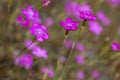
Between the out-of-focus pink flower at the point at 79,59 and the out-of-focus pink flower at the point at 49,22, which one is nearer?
the out-of-focus pink flower at the point at 79,59

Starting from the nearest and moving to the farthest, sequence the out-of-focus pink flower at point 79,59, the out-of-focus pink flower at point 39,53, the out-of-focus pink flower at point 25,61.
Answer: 1. the out-of-focus pink flower at point 39,53
2. the out-of-focus pink flower at point 25,61
3. the out-of-focus pink flower at point 79,59

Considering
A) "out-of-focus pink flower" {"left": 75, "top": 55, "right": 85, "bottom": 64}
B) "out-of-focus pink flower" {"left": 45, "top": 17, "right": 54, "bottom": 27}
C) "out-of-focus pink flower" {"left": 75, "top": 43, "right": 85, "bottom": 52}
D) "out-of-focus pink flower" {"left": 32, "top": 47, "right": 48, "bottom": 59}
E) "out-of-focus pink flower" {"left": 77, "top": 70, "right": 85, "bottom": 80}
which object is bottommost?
"out-of-focus pink flower" {"left": 77, "top": 70, "right": 85, "bottom": 80}

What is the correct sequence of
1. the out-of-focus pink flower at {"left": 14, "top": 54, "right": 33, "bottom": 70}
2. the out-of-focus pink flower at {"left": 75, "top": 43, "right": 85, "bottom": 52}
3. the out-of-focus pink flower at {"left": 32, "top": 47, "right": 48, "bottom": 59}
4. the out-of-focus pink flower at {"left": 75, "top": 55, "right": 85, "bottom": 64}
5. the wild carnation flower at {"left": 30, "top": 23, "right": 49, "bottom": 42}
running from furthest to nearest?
the out-of-focus pink flower at {"left": 75, "top": 43, "right": 85, "bottom": 52} < the out-of-focus pink flower at {"left": 75, "top": 55, "right": 85, "bottom": 64} < the out-of-focus pink flower at {"left": 14, "top": 54, "right": 33, "bottom": 70} < the out-of-focus pink flower at {"left": 32, "top": 47, "right": 48, "bottom": 59} < the wild carnation flower at {"left": 30, "top": 23, "right": 49, "bottom": 42}

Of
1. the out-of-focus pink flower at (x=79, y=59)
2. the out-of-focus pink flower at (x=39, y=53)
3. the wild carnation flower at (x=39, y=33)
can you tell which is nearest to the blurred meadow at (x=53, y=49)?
the out-of-focus pink flower at (x=79, y=59)

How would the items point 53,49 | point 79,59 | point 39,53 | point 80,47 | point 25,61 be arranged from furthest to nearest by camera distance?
point 53,49 → point 80,47 → point 79,59 → point 25,61 → point 39,53

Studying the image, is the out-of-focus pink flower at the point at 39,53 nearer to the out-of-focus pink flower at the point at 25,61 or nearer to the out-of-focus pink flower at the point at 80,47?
the out-of-focus pink flower at the point at 25,61

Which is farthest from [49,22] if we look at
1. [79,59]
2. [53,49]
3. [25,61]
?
[25,61]

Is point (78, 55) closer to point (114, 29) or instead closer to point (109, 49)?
point (109, 49)

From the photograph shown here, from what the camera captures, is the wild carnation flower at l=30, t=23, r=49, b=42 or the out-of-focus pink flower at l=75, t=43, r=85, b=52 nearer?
the wild carnation flower at l=30, t=23, r=49, b=42

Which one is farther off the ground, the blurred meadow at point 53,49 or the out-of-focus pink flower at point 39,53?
the out-of-focus pink flower at point 39,53

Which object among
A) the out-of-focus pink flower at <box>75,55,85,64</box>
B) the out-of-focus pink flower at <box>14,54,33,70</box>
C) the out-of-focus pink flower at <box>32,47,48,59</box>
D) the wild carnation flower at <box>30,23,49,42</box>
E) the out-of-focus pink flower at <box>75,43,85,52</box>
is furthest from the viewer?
the out-of-focus pink flower at <box>75,43,85,52</box>

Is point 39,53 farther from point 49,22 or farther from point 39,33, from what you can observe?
point 49,22

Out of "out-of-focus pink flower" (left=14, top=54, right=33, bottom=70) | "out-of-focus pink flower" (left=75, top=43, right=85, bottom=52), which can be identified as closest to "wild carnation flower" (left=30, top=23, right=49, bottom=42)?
"out-of-focus pink flower" (left=14, top=54, right=33, bottom=70)

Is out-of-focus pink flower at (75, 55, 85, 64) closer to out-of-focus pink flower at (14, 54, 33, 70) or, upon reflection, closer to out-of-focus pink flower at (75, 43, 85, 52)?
out-of-focus pink flower at (75, 43, 85, 52)
